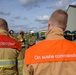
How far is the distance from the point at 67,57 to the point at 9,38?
226 cm

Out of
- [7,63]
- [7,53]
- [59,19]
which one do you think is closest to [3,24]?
[7,53]

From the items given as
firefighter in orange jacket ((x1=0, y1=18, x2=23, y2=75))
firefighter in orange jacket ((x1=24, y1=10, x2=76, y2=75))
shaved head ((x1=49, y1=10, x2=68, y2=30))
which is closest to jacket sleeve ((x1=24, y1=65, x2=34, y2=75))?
firefighter in orange jacket ((x1=24, y1=10, x2=76, y2=75))

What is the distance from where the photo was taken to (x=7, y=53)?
500 centimetres

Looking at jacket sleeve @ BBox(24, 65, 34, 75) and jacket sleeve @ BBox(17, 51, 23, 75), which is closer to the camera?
jacket sleeve @ BBox(24, 65, 34, 75)

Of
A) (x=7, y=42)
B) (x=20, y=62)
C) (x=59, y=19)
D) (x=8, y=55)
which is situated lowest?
(x=20, y=62)

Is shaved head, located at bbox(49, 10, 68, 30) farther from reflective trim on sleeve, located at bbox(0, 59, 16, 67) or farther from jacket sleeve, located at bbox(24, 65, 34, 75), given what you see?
reflective trim on sleeve, located at bbox(0, 59, 16, 67)

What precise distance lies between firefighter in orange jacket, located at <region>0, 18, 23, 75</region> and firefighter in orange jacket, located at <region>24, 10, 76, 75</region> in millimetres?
2003

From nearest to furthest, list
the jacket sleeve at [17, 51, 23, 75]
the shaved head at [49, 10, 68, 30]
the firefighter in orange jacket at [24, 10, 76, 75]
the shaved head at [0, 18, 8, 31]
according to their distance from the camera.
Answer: the firefighter in orange jacket at [24, 10, 76, 75] → the shaved head at [49, 10, 68, 30] → the shaved head at [0, 18, 8, 31] → the jacket sleeve at [17, 51, 23, 75]

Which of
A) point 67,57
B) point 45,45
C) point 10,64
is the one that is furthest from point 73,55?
point 10,64

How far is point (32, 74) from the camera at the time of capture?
3.00 m

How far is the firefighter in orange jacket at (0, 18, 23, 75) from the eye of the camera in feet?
16.4

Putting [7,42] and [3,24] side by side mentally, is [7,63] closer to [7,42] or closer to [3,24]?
[7,42]

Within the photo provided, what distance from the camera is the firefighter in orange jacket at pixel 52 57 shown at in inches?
116

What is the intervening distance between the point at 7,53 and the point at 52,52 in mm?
2140
